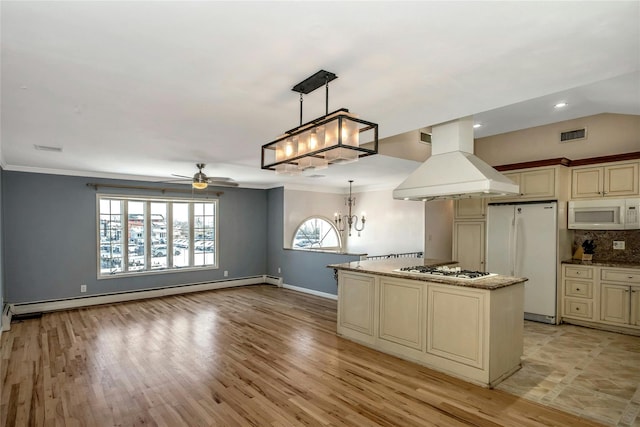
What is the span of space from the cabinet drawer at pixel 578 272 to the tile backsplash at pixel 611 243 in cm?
55

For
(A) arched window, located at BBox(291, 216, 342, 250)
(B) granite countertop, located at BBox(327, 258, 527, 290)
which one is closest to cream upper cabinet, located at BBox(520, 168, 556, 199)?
(B) granite countertop, located at BBox(327, 258, 527, 290)

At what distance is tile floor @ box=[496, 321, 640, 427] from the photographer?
2.84m

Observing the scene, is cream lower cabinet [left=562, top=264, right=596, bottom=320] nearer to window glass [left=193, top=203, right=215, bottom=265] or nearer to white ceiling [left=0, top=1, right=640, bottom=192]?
white ceiling [left=0, top=1, right=640, bottom=192]

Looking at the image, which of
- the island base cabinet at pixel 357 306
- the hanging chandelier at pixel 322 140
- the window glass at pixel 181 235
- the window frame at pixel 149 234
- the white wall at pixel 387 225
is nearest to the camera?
the hanging chandelier at pixel 322 140

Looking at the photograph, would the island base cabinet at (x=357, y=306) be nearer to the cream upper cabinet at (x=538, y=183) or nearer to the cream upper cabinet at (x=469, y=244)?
the cream upper cabinet at (x=469, y=244)

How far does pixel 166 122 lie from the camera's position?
11.2 ft

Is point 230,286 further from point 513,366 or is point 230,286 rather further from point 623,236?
point 623,236

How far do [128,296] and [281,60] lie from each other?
6499 millimetres

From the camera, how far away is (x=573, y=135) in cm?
538

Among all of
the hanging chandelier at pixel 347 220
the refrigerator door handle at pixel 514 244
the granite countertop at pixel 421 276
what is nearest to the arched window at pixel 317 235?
the hanging chandelier at pixel 347 220

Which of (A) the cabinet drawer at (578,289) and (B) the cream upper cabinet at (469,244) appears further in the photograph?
(B) the cream upper cabinet at (469,244)

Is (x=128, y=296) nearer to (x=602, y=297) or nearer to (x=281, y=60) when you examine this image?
(x=281, y=60)

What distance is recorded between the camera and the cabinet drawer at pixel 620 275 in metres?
4.48

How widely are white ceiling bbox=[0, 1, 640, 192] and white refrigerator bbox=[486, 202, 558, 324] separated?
6.37 ft
